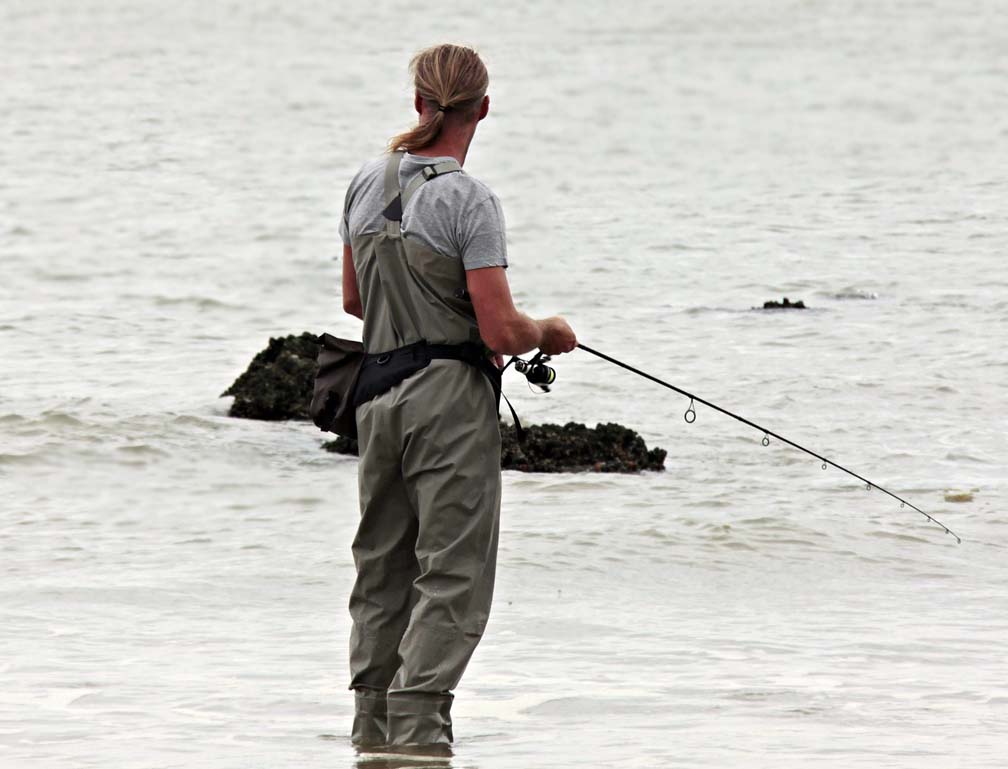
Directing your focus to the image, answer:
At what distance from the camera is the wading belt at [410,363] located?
15.1 ft

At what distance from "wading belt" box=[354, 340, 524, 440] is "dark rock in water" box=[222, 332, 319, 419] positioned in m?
8.11

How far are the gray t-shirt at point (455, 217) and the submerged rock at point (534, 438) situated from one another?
582 cm

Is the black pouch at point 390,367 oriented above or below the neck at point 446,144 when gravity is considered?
below

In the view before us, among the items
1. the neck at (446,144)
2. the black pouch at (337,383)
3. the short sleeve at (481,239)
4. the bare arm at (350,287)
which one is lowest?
the black pouch at (337,383)

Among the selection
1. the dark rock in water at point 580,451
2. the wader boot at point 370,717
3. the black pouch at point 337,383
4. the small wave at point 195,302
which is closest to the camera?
the black pouch at point 337,383

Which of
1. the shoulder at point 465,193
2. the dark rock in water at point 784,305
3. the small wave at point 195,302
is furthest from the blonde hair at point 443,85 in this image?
the small wave at point 195,302

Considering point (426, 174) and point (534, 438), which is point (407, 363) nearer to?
point (426, 174)

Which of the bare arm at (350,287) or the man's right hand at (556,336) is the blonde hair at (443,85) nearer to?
the bare arm at (350,287)

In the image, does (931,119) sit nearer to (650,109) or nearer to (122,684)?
(650,109)

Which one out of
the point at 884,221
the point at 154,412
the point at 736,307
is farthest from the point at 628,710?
the point at 884,221

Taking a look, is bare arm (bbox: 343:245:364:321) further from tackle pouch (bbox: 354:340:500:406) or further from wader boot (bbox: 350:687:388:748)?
wader boot (bbox: 350:687:388:748)

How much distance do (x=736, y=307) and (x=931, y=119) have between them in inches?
767

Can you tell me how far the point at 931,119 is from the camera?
35.9 metres

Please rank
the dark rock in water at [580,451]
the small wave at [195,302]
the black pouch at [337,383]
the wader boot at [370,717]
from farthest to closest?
the small wave at [195,302]
the dark rock in water at [580,451]
the wader boot at [370,717]
the black pouch at [337,383]
